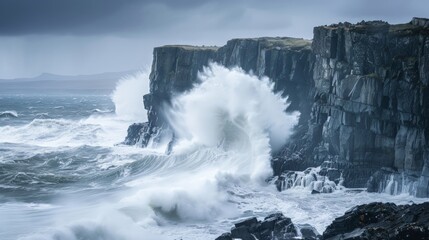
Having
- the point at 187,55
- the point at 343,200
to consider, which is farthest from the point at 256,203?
the point at 187,55

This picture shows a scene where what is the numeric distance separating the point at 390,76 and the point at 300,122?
11.5 meters

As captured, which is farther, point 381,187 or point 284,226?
point 381,187

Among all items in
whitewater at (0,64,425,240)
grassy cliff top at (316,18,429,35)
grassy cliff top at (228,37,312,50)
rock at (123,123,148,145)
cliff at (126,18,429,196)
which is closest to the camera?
whitewater at (0,64,425,240)

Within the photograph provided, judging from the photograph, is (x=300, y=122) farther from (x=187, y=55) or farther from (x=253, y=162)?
(x=187, y=55)

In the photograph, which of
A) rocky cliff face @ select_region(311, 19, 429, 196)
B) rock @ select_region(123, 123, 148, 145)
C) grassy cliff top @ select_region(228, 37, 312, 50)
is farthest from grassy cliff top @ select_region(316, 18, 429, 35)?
rock @ select_region(123, 123, 148, 145)

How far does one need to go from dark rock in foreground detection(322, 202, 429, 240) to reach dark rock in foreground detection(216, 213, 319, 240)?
1.57m

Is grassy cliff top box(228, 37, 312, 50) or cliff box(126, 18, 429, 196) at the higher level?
grassy cliff top box(228, 37, 312, 50)

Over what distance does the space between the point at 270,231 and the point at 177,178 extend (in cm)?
1675

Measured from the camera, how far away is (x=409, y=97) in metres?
33.8

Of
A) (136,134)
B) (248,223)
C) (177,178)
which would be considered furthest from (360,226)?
(136,134)

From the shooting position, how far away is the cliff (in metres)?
33.6

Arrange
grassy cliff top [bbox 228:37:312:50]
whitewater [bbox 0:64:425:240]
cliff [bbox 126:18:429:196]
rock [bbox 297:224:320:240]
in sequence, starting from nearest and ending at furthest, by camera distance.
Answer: rock [bbox 297:224:320:240] < whitewater [bbox 0:64:425:240] < cliff [bbox 126:18:429:196] < grassy cliff top [bbox 228:37:312:50]

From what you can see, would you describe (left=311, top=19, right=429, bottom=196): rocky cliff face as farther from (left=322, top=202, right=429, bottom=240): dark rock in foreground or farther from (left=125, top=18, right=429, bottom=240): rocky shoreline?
(left=322, top=202, right=429, bottom=240): dark rock in foreground

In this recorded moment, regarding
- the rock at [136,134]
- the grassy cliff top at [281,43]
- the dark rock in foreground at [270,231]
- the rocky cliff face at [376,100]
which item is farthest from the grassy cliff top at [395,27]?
the rock at [136,134]
